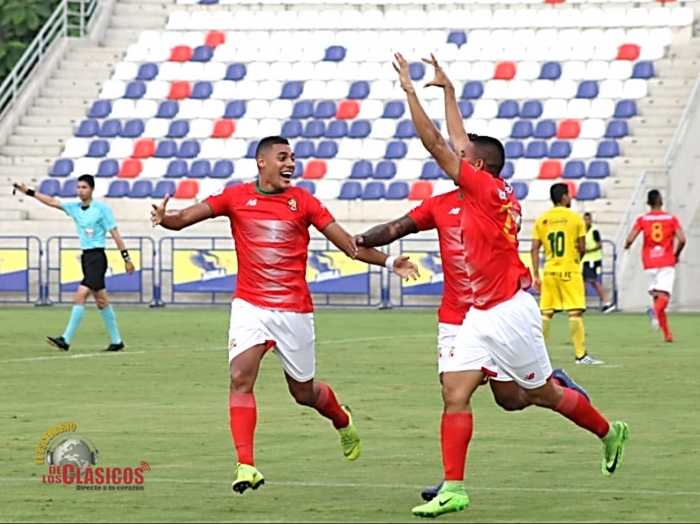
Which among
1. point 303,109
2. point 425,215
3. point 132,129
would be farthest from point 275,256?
point 132,129

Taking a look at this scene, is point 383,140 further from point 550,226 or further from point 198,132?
point 550,226

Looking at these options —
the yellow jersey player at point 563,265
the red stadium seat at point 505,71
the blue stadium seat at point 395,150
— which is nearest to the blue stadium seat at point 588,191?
the blue stadium seat at point 395,150

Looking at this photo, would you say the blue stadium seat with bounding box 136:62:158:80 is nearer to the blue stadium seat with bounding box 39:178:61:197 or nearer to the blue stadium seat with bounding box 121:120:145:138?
the blue stadium seat with bounding box 121:120:145:138

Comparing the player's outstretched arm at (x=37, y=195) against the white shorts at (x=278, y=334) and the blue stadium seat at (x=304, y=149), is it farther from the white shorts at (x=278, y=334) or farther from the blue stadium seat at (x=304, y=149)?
the blue stadium seat at (x=304, y=149)

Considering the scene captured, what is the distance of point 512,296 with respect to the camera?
32.0ft

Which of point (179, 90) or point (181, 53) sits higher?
point (181, 53)

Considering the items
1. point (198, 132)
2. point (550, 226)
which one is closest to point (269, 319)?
point (550, 226)

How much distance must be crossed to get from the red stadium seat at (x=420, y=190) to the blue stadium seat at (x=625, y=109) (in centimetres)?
462

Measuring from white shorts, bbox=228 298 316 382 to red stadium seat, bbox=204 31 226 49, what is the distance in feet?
114

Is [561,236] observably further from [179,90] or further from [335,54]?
[179,90]

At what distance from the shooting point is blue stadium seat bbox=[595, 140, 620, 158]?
3928 cm

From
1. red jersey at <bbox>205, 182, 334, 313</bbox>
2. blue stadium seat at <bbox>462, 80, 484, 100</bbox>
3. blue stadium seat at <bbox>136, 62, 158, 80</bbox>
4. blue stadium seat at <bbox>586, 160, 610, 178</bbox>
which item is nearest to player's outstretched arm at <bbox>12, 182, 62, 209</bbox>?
red jersey at <bbox>205, 182, 334, 313</bbox>

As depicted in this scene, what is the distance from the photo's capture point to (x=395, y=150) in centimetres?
4059

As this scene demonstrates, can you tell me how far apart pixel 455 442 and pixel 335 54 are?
35126 mm
